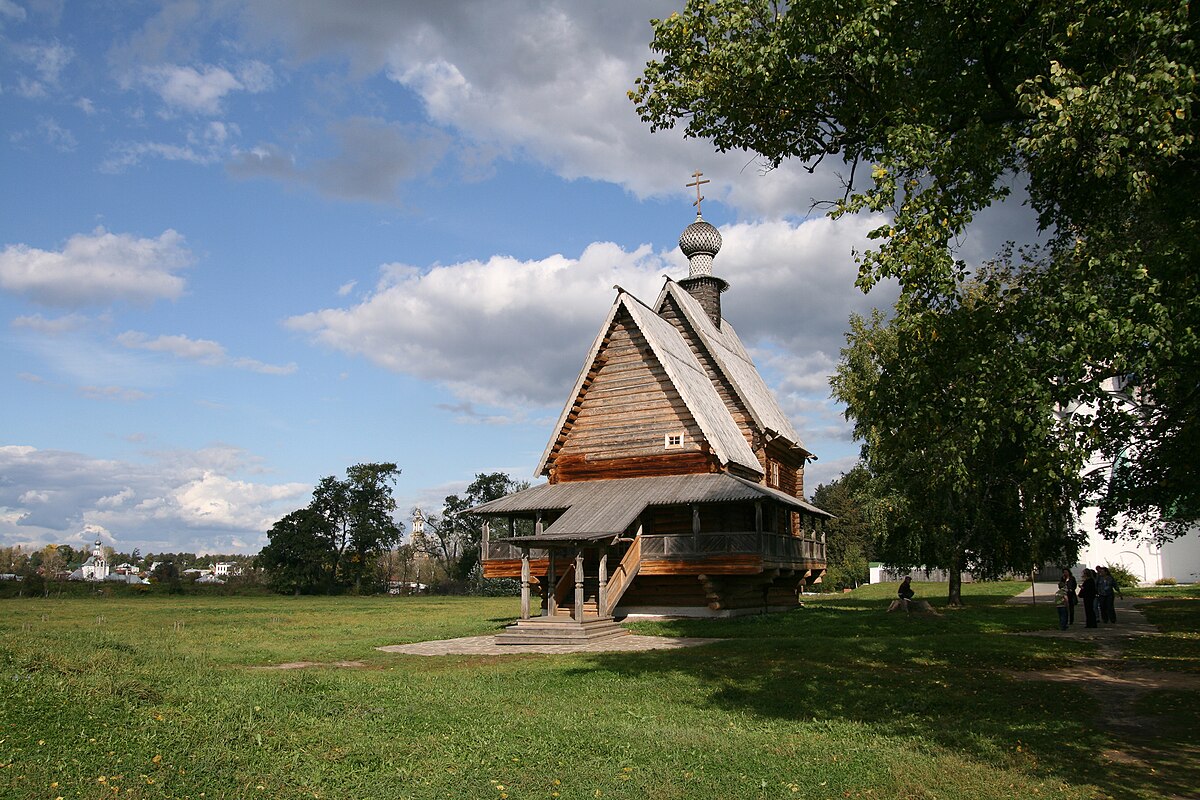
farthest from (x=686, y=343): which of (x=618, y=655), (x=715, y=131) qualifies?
(x=715, y=131)

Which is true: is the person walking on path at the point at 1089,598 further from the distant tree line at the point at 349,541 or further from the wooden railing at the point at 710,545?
the distant tree line at the point at 349,541

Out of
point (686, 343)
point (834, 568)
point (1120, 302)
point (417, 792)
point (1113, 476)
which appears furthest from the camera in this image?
point (834, 568)

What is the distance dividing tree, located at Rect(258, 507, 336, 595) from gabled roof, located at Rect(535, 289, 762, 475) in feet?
145

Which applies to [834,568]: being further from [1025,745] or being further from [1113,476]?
[1025,745]

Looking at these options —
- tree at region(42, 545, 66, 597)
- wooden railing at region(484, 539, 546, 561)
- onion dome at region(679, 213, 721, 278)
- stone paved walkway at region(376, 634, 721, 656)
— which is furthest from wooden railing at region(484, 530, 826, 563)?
tree at region(42, 545, 66, 597)

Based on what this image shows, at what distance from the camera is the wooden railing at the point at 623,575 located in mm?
24875

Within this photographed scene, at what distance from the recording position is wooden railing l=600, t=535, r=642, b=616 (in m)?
24.9

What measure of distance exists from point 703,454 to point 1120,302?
61.8 ft

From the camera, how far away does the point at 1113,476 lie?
57.2ft

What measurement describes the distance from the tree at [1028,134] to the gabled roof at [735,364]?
66.0 feet

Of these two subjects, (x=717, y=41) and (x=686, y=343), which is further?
(x=686, y=343)

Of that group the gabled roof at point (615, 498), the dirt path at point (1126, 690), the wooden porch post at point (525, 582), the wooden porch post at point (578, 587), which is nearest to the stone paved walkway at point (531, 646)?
the wooden porch post at point (578, 587)

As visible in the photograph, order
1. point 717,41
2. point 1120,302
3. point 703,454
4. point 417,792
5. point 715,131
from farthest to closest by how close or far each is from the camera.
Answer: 1. point 703,454
2. point 715,131
3. point 717,41
4. point 1120,302
5. point 417,792

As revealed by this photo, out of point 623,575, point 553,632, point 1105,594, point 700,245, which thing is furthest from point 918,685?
point 700,245
